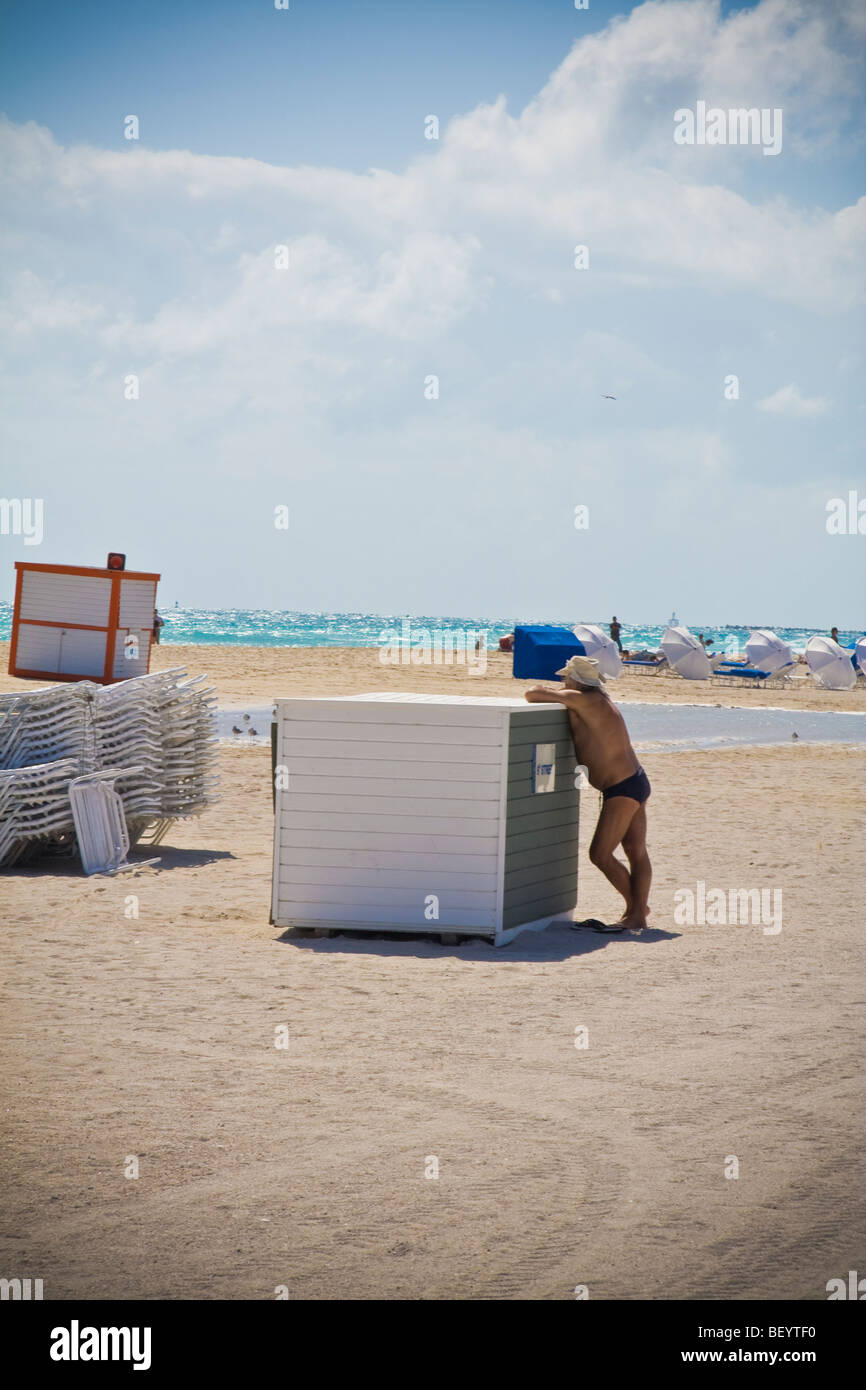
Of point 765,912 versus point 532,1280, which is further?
point 765,912

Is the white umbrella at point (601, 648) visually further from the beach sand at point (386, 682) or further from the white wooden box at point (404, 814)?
the white wooden box at point (404, 814)

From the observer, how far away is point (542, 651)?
3738 cm

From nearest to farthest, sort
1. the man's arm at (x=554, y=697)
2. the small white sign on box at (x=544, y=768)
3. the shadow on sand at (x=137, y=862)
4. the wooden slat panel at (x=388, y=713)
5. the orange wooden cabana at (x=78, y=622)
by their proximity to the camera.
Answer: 1. the wooden slat panel at (x=388, y=713)
2. the small white sign on box at (x=544, y=768)
3. the man's arm at (x=554, y=697)
4. the shadow on sand at (x=137, y=862)
5. the orange wooden cabana at (x=78, y=622)

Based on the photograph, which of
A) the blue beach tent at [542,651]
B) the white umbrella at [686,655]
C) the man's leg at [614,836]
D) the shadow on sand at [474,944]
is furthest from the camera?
the white umbrella at [686,655]

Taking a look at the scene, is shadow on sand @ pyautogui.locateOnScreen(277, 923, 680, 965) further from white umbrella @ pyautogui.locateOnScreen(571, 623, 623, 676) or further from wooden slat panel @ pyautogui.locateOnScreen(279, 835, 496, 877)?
white umbrella @ pyautogui.locateOnScreen(571, 623, 623, 676)

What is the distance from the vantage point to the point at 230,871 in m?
10.4

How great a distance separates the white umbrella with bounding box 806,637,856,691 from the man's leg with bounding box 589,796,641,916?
36.1 m

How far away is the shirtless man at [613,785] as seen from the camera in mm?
8516

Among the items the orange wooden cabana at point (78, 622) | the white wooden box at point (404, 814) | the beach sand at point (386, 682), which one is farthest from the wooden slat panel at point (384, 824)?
the beach sand at point (386, 682)

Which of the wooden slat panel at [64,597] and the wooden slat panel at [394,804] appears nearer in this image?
the wooden slat panel at [394,804]
